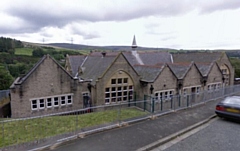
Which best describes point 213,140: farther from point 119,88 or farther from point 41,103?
point 41,103

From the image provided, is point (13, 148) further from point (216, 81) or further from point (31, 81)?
point (216, 81)

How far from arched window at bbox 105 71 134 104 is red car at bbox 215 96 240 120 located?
10.6 metres

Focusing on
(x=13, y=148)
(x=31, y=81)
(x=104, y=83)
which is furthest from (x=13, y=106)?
(x=13, y=148)

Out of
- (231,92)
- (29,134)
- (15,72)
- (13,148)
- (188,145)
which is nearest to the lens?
(13,148)

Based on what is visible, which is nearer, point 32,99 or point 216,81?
point 32,99

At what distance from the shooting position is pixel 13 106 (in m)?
16.4

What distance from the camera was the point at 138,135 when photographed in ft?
24.2

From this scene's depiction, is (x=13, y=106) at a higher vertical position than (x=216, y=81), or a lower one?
lower

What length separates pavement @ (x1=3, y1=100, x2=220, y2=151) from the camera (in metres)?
6.23

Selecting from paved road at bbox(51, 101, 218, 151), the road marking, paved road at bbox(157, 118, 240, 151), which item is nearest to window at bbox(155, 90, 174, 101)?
paved road at bbox(51, 101, 218, 151)

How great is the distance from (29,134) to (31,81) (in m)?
10.3

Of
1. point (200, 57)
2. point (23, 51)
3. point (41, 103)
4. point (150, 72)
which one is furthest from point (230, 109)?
point (23, 51)

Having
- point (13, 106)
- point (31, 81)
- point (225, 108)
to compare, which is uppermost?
point (31, 81)

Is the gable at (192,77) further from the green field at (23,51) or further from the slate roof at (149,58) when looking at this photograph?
the green field at (23,51)
